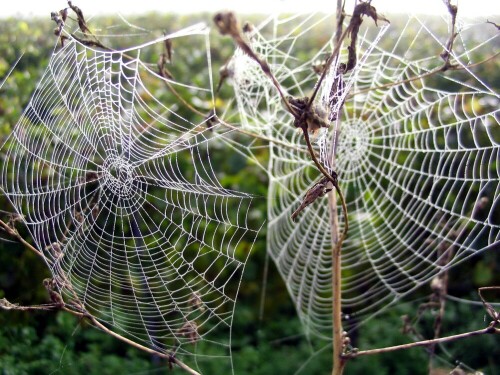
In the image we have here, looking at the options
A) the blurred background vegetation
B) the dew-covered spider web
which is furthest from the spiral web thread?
the dew-covered spider web

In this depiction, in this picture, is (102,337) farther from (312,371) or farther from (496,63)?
(496,63)

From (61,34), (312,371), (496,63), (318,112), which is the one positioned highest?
(496,63)

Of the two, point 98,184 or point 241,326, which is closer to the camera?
point 98,184

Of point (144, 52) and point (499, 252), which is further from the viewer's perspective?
point (144, 52)

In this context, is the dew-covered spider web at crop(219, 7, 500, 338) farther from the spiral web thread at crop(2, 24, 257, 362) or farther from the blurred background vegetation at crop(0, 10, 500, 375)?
the spiral web thread at crop(2, 24, 257, 362)

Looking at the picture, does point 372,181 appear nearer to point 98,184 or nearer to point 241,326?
point 241,326

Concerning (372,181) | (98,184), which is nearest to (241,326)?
(372,181)

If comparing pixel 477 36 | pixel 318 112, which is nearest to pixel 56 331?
pixel 318 112

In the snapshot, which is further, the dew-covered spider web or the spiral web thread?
the dew-covered spider web

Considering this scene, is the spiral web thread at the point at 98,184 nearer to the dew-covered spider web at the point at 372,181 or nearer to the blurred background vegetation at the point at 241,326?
the blurred background vegetation at the point at 241,326
